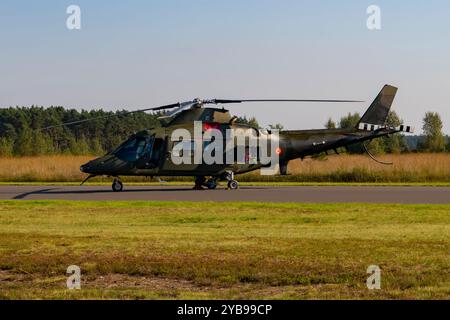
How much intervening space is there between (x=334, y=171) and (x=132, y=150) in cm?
1376

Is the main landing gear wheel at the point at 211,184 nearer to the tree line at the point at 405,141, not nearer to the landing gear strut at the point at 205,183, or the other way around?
the landing gear strut at the point at 205,183

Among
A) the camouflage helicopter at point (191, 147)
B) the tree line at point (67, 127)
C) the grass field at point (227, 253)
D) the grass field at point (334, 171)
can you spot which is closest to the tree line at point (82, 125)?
the tree line at point (67, 127)

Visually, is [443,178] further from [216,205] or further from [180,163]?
[216,205]

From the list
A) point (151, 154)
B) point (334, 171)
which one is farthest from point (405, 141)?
point (151, 154)

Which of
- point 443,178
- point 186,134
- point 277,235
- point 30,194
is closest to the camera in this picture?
point 277,235

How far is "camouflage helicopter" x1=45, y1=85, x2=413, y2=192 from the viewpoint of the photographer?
31330 millimetres

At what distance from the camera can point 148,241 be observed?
14648 mm

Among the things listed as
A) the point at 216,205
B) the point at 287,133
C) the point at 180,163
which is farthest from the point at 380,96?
the point at 216,205

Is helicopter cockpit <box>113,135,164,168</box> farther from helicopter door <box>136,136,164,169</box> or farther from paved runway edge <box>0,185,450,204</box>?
paved runway edge <box>0,185,450,204</box>

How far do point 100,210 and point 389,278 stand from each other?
12765 mm

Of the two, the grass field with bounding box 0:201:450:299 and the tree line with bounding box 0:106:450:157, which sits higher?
the tree line with bounding box 0:106:450:157

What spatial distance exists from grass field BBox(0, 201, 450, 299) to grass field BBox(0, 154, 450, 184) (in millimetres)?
19690

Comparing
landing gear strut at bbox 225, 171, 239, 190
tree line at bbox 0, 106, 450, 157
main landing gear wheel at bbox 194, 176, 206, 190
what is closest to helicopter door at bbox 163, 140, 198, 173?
main landing gear wheel at bbox 194, 176, 206, 190

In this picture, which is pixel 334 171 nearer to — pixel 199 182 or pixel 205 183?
pixel 205 183
